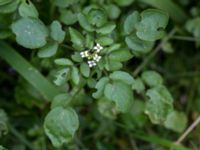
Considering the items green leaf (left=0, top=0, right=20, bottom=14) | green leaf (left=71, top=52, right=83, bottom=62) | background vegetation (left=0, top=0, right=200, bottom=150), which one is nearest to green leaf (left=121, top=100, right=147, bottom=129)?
background vegetation (left=0, top=0, right=200, bottom=150)

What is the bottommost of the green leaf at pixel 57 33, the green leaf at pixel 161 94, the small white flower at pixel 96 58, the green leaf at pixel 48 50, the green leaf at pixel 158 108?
the green leaf at pixel 158 108

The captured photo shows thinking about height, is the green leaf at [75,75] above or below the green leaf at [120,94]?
above

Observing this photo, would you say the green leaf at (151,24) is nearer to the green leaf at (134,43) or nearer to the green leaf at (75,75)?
the green leaf at (134,43)

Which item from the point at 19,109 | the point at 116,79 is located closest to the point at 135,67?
the point at 19,109

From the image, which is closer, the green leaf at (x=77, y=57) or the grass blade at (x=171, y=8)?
the green leaf at (x=77, y=57)

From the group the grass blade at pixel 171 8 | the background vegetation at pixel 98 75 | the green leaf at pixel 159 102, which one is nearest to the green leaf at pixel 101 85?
the background vegetation at pixel 98 75
